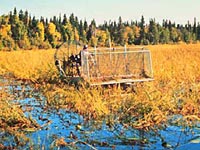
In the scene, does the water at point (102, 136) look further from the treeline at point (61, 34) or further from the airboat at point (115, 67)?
the treeline at point (61, 34)

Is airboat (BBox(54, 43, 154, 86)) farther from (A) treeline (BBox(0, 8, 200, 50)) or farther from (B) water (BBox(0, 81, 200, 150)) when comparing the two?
(A) treeline (BBox(0, 8, 200, 50))

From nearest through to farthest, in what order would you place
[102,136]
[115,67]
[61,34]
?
[102,136]
[115,67]
[61,34]

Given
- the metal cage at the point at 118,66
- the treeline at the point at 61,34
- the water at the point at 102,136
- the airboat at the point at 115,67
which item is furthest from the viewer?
the treeline at the point at 61,34

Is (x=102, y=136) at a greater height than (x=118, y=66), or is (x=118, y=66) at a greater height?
(x=118, y=66)

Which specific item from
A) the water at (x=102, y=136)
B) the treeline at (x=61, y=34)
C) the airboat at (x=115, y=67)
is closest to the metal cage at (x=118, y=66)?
the airboat at (x=115, y=67)

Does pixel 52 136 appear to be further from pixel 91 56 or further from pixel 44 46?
pixel 44 46

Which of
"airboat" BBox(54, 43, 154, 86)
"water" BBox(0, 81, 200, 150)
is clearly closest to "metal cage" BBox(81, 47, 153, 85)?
"airboat" BBox(54, 43, 154, 86)

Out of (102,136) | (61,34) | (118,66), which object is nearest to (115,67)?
(118,66)

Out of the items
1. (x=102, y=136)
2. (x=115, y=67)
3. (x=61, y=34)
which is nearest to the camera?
(x=102, y=136)

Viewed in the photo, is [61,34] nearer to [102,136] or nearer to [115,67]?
[115,67]

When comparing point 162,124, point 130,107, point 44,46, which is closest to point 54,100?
point 130,107

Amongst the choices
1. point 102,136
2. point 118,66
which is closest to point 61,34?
point 118,66

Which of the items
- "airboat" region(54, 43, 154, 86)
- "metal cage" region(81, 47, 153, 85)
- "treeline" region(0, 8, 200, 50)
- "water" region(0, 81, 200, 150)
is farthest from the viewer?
"treeline" region(0, 8, 200, 50)

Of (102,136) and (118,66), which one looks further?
(118,66)
